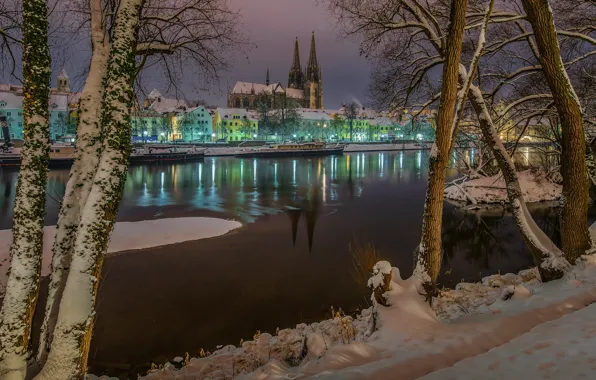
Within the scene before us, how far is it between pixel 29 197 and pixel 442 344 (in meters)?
4.94

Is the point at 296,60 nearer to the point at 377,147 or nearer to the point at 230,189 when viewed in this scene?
the point at 377,147

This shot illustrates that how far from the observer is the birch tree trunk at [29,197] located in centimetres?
405

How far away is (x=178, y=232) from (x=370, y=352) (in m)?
13.5

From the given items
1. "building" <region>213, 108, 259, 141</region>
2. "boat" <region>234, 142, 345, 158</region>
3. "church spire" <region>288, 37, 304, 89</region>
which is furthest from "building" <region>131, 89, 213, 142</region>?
"church spire" <region>288, 37, 304, 89</region>

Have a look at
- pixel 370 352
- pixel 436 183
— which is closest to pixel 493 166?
pixel 436 183

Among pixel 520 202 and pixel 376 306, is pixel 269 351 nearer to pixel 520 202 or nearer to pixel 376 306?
pixel 376 306

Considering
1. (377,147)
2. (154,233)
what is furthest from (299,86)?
(154,233)

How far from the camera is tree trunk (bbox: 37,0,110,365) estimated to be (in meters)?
4.56

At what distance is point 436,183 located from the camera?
19.1 ft

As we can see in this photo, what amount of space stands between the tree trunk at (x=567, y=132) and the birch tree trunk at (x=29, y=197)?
289 inches

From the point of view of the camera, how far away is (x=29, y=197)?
4215 millimetres

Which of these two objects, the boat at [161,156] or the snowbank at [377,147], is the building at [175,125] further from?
the snowbank at [377,147]

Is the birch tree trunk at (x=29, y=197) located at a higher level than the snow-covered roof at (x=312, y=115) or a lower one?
lower

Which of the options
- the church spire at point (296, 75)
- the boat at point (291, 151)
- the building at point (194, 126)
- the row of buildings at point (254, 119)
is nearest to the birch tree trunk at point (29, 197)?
the row of buildings at point (254, 119)
